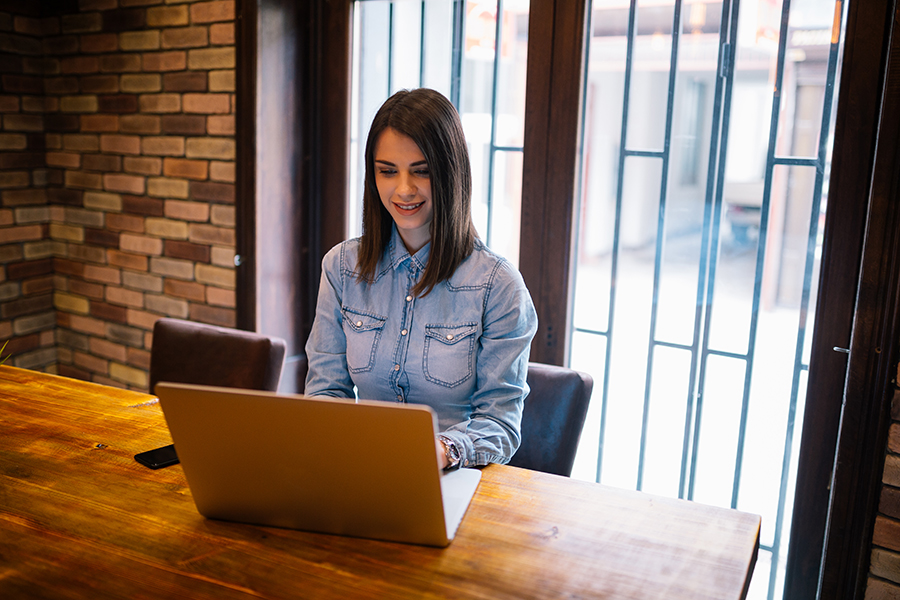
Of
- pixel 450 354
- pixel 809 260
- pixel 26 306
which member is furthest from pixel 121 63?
pixel 809 260

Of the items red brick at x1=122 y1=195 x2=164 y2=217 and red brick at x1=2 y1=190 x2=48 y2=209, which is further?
red brick at x1=2 y1=190 x2=48 y2=209

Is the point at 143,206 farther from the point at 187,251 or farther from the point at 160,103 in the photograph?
the point at 160,103

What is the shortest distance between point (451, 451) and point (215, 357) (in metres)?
0.96

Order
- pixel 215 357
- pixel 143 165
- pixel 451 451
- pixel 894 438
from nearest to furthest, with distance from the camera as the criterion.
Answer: pixel 451 451
pixel 894 438
pixel 215 357
pixel 143 165

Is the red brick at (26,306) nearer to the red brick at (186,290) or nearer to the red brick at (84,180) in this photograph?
the red brick at (84,180)

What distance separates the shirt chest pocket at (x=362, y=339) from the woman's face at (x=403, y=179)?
218 millimetres

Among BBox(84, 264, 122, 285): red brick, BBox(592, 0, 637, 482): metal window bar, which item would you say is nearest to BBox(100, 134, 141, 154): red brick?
BBox(84, 264, 122, 285): red brick

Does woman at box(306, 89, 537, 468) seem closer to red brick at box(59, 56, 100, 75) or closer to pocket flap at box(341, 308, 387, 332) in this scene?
pocket flap at box(341, 308, 387, 332)

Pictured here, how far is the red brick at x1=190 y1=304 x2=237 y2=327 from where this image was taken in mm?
2697

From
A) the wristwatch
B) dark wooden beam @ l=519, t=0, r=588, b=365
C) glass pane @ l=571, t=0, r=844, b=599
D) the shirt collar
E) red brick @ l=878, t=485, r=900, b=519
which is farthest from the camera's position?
dark wooden beam @ l=519, t=0, r=588, b=365

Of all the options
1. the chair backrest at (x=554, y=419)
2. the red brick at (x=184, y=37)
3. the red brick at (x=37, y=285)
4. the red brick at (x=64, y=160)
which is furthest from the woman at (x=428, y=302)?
the red brick at (x=37, y=285)

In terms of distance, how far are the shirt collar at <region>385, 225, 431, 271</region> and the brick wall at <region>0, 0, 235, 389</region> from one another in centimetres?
123

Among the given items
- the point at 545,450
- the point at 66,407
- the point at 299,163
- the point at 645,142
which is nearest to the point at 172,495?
the point at 66,407

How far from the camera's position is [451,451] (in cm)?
127
